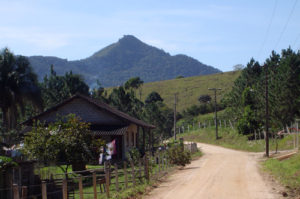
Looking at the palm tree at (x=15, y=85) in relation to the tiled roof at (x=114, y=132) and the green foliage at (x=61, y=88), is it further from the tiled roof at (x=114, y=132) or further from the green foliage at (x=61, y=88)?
the green foliage at (x=61, y=88)

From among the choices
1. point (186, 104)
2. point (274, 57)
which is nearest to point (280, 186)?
point (274, 57)

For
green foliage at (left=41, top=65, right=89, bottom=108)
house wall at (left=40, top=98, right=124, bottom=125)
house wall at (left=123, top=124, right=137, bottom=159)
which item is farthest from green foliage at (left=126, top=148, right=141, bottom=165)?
green foliage at (left=41, top=65, right=89, bottom=108)

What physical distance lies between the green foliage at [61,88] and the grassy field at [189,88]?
39255 millimetres

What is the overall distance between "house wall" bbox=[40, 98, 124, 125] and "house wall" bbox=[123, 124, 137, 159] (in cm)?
149

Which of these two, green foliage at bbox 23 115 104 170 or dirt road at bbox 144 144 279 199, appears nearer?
dirt road at bbox 144 144 279 199

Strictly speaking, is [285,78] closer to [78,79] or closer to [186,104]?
[78,79]

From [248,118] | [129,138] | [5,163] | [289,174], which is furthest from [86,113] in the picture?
[248,118]

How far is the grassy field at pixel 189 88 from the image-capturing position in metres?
96.2

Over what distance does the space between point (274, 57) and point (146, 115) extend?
791 inches

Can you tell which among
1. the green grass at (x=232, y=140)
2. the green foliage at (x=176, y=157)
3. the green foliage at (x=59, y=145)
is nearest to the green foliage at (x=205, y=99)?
the green grass at (x=232, y=140)

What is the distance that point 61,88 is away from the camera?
56188mm

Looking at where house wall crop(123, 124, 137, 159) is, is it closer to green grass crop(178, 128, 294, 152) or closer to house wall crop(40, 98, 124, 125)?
house wall crop(40, 98, 124, 125)

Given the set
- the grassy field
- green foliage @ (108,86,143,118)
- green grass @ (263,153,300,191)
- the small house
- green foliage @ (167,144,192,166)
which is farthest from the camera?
the grassy field

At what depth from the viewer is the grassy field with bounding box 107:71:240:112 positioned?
96.2 metres
